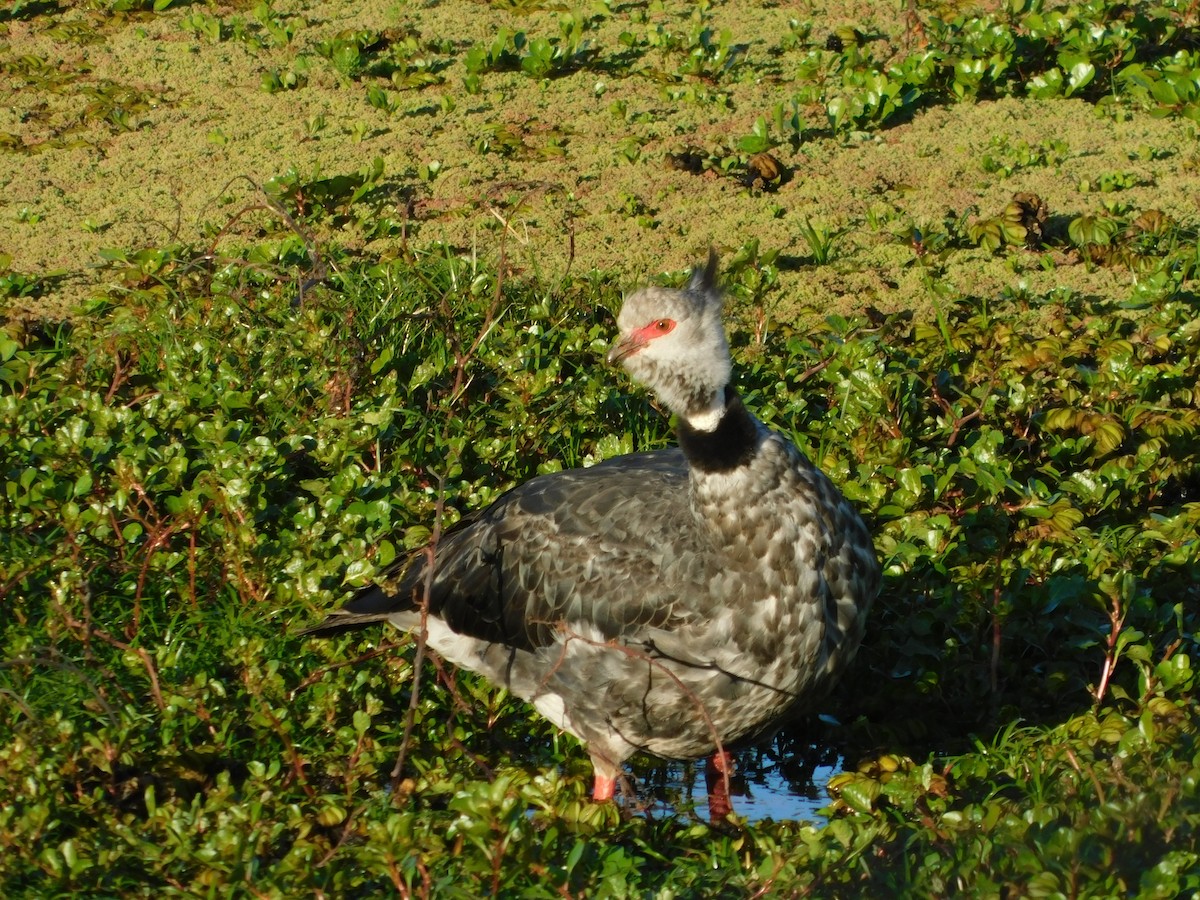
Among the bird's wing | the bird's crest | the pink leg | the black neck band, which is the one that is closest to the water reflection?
the pink leg

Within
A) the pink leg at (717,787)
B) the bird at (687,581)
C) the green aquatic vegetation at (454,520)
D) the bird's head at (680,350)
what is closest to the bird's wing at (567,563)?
the bird at (687,581)

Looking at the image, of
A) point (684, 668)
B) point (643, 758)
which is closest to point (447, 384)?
point (643, 758)

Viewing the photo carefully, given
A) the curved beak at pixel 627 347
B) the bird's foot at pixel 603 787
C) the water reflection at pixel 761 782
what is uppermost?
the curved beak at pixel 627 347

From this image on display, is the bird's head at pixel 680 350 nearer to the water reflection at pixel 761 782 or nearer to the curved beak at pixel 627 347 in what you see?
the curved beak at pixel 627 347

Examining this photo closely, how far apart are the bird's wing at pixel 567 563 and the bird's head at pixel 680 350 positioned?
0.37 metres

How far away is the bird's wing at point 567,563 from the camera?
12.8 ft

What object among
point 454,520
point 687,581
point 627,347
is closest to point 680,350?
point 627,347

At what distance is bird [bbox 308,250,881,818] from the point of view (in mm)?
3693

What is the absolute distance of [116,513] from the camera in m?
4.62

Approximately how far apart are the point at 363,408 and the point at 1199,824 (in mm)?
3042

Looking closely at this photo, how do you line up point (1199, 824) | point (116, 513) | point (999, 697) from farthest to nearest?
point (116, 513) → point (999, 697) → point (1199, 824)

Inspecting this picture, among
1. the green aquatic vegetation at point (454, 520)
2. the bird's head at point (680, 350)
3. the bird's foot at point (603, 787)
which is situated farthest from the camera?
the bird's foot at point (603, 787)

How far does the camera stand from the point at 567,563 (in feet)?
13.4

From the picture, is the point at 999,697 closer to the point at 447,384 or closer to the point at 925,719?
the point at 925,719
